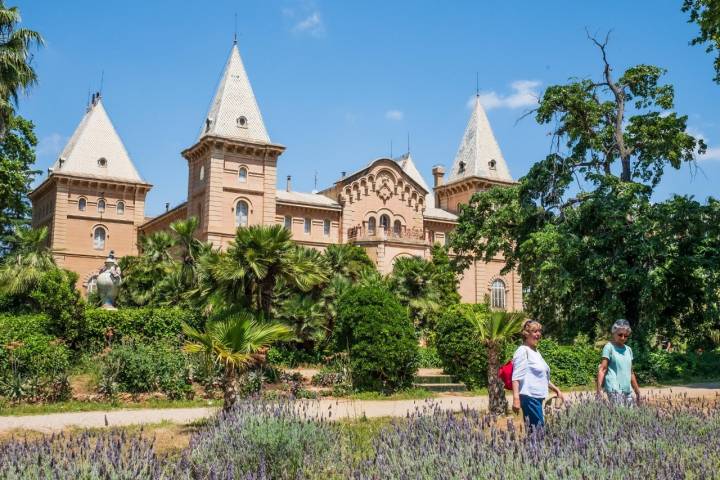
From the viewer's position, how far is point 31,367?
526 inches

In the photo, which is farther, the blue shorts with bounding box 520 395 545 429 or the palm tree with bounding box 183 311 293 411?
the palm tree with bounding box 183 311 293 411

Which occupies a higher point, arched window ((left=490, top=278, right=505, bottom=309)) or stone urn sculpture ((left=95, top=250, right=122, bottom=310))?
arched window ((left=490, top=278, right=505, bottom=309))

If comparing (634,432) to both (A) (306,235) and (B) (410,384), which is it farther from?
(A) (306,235)

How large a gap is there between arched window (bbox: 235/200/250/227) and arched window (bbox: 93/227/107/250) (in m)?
12.6

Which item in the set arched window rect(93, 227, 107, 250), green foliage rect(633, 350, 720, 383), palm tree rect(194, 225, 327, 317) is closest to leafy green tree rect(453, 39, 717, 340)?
green foliage rect(633, 350, 720, 383)

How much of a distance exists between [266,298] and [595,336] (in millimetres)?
11406

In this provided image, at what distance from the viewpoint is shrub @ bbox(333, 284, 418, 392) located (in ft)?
50.0

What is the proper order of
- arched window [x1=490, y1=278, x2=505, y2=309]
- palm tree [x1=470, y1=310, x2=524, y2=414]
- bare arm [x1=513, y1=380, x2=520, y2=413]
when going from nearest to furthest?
1. bare arm [x1=513, y1=380, x2=520, y2=413]
2. palm tree [x1=470, y1=310, x2=524, y2=414]
3. arched window [x1=490, y1=278, x2=505, y2=309]

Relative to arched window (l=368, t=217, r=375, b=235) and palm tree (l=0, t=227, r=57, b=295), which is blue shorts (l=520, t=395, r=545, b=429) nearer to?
palm tree (l=0, t=227, r=57, b=295)

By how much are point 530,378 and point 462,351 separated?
10.3 meters

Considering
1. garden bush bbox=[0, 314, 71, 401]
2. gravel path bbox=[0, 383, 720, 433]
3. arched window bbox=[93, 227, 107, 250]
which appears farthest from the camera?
arched window bbox=[93, 227, 107, 250]

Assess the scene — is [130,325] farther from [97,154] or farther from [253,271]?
[97,154]

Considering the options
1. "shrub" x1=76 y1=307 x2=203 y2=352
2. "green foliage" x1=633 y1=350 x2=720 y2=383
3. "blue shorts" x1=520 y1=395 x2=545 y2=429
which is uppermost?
"shrub" x1=76 y1=307 x2=203 y2=352

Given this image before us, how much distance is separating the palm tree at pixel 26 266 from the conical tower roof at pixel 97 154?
22408mm
